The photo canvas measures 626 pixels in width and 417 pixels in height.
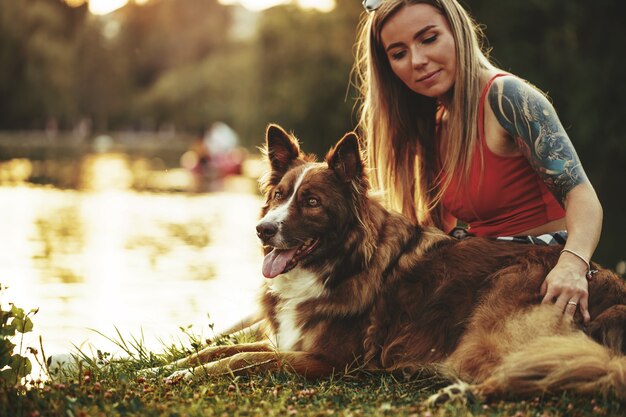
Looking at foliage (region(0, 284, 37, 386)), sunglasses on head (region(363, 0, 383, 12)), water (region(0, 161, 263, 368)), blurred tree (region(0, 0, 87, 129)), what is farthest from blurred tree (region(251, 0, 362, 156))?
foliage (region(0, 284, 37, 386))

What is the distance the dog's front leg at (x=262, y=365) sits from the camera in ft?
14.8

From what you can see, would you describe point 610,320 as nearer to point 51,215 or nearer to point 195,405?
point 195,405

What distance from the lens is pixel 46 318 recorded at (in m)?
7.71

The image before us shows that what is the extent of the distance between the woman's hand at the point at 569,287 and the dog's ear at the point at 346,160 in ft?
4.24

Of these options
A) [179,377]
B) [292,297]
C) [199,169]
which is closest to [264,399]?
[179,377]

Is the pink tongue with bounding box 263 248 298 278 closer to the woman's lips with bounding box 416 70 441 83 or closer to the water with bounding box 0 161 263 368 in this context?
the water with bounding box 0 161 263 368

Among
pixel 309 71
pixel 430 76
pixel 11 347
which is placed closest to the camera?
pixel 11 347

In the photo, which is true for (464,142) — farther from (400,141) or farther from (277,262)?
(277,262)

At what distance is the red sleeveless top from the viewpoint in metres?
4.84

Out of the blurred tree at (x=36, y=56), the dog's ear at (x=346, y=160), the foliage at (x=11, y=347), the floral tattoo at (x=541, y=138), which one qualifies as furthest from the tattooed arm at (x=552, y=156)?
the blurred tree at (x=36, y=56)

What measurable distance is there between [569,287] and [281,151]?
6.51ft

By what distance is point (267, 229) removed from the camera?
4555 mm

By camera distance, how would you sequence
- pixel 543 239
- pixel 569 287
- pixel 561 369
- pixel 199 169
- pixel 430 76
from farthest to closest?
1. pixel 199 169
2. pixel 430 76
3. pixel 543 239
4. pixel 569 287
5. pixel 561 369

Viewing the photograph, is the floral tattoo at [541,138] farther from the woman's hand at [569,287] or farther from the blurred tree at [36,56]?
the blurred tree at [36,56]
